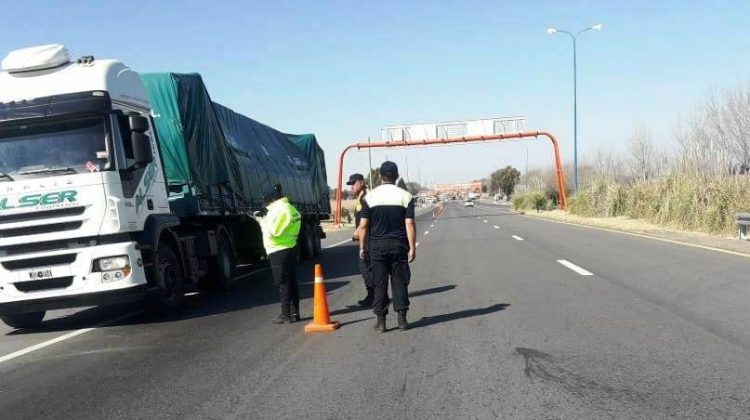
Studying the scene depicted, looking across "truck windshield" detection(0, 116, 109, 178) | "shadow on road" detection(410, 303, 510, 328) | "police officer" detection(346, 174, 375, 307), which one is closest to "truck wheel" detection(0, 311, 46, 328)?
"truck windshield" detection(0, 116, 109, 178)

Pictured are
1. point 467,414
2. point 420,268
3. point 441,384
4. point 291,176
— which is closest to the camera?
point 467,414

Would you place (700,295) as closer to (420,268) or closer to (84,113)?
(420,268)

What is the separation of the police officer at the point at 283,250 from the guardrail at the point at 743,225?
1455 cm

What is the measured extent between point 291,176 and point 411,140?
31806mm

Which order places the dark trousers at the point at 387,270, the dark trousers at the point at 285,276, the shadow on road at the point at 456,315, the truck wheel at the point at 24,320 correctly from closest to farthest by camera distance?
the dark trousers at the point at 387,270
the shadow on road at the point at 456,315
the dark trousers at the point at 285,276
the truck wheel at the point at 24,320

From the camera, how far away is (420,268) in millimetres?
14180

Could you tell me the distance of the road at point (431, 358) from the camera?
16.0ft

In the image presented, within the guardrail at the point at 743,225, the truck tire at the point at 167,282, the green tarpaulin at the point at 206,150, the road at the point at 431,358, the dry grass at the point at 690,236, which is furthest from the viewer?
the guardrail at the point at 743,225

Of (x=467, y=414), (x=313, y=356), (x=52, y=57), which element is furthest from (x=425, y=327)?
(x=52, y=57)

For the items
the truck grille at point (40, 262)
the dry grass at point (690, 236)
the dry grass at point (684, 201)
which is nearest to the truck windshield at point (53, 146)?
the truck grille at point (40, 262)

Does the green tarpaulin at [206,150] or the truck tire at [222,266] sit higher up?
the green tarpaulin at [206,150]

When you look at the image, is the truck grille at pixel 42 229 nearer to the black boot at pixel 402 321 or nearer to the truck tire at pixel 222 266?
the truck tire at pixel 222 266

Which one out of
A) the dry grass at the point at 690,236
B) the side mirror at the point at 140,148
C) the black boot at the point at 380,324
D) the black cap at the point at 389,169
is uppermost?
the side mirror at the point at 140,148

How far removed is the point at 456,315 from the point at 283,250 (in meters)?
2.38
